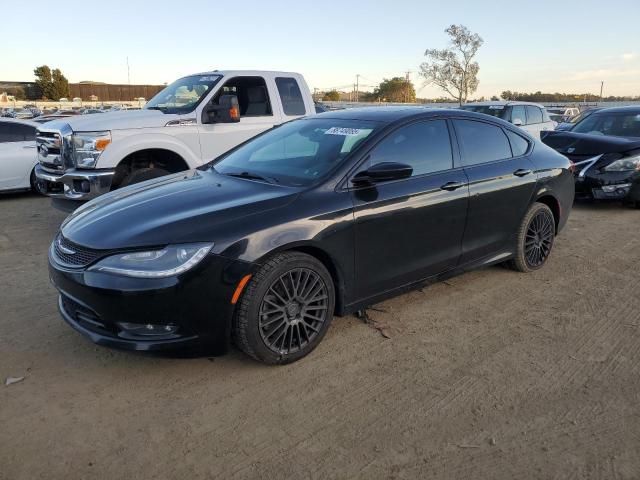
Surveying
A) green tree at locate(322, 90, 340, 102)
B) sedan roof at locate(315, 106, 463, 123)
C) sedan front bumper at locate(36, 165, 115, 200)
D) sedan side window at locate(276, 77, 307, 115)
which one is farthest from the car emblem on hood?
green tree at locate(322, 90, 340, 102)

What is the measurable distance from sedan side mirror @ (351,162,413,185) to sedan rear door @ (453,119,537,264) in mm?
944

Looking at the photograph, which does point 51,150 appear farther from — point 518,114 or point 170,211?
point 518,114

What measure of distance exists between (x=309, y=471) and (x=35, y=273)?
392cm

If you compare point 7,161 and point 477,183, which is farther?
point 7,161

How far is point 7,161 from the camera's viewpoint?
943 centimetres

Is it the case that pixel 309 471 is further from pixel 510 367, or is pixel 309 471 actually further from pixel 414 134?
pixel 414 134

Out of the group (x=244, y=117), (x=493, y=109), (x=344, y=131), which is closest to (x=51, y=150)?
(x=244, y=117)

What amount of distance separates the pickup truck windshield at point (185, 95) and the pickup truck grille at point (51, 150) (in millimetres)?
1288

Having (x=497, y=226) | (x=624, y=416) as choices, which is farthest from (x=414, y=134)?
(x=624, y=416)

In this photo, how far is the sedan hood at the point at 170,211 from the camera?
3.05 meters

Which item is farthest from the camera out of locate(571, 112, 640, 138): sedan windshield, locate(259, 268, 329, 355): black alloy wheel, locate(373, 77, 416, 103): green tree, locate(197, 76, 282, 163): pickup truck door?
locate(373, 77, 416, 103): green tree

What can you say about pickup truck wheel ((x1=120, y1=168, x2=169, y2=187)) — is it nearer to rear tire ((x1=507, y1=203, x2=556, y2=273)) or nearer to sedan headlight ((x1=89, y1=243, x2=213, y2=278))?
sedan headlight ((x1=89, y1=243, x2=213, y2=278))

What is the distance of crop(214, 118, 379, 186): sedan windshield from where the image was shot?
3.76 meters

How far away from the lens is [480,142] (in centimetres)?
459
